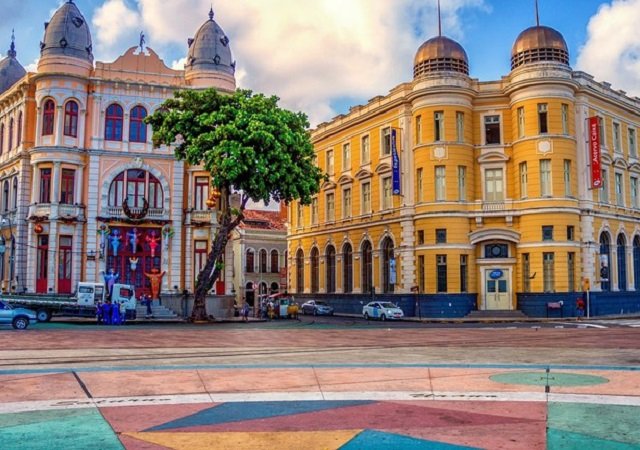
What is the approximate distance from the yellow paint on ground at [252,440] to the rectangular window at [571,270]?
130ft

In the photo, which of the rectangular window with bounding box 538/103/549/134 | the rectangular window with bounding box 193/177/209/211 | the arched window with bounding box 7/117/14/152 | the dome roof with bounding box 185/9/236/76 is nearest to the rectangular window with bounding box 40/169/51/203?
the arched window with bounding box 7/117/14/152

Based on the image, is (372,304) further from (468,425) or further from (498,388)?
(468,425)

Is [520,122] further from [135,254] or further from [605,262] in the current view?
[135,254]

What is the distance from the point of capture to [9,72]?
58.9 meters

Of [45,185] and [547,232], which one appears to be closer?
[45,185]

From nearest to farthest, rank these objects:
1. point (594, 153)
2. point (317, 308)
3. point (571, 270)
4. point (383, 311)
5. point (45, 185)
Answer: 1. point (45, 185)
2. point (571, 270)
3. point (383, 311)
4. point (594, 153)
5. point (317, 308)

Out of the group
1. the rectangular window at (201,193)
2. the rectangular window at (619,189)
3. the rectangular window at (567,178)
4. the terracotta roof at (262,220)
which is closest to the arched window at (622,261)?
the rectangular window at (619,189)

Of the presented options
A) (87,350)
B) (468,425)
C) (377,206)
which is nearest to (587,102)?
(377,206)

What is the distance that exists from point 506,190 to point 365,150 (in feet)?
42.9

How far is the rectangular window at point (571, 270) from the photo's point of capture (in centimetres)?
4462

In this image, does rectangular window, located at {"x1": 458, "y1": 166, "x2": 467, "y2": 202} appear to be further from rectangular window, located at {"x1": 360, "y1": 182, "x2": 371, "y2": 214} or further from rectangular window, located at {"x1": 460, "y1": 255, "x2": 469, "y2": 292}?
rectangular window, located at {"x1": 360, "y1": 182, "x2": 371, "y2": 214}

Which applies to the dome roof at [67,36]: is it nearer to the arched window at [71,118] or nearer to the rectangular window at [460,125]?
the arched window at [71,118]

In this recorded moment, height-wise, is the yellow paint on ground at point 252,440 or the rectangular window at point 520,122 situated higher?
the rectangular window at point 520,122

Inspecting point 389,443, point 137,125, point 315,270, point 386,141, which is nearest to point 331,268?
point 315,270
